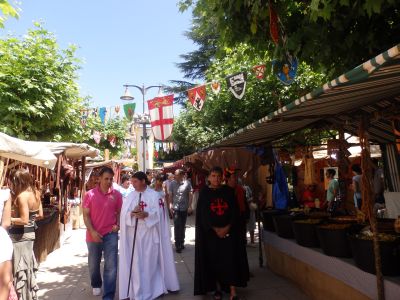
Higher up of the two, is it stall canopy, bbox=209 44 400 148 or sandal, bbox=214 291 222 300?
stall canopy, bbox=209 44 400 148

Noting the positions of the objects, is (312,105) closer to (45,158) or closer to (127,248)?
(127,248)

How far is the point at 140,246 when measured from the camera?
4.95 metres

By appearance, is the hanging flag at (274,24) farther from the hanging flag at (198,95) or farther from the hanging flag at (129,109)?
the hanging flag at (129,109)

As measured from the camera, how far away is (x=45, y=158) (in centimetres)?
582

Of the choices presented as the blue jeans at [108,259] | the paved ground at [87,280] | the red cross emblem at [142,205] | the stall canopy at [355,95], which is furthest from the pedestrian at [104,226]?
the stall canopy at [355,95]

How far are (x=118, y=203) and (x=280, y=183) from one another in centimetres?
347

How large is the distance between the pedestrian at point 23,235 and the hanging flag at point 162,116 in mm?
6565

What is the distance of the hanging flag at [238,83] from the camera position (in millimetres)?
8978

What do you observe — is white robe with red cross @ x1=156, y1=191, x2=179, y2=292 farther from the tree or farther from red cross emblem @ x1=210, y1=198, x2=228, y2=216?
the tree

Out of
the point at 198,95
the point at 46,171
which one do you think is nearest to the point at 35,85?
the point at 46,171

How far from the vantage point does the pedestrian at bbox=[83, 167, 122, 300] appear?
486 cm

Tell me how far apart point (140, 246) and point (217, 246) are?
1076mm

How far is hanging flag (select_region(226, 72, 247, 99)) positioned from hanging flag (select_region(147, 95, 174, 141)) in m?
2.55

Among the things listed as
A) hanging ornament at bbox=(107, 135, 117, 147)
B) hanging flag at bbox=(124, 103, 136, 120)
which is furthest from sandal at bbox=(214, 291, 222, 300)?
hanging ornament at bbox=(107, 135, 117, 147)
